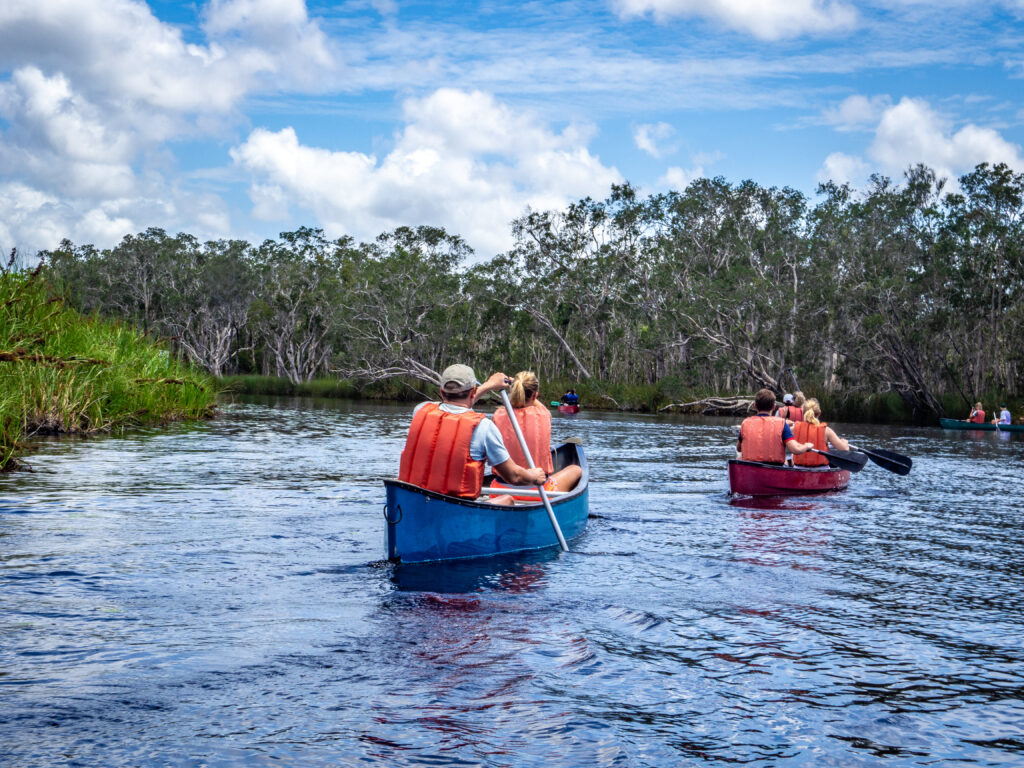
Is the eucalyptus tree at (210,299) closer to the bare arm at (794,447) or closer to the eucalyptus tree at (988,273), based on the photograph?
the eucalyptus tree at (988,273)

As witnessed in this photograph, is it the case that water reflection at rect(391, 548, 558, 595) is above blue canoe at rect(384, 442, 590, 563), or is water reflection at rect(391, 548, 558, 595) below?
below

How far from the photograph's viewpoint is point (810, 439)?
559 inches

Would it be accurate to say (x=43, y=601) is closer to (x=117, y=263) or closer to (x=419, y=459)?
(x=419, y=459)

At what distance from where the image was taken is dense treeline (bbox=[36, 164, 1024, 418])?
1694 inches

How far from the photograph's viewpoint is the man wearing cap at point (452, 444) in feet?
25.0

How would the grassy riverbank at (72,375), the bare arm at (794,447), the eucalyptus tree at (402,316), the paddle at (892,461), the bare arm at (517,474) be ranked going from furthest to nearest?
the eucalyptus tree at (402,316)
the paddle at (892,461)
the bare arm at (794,447)
the grassy riverbank at (72,375)
the bare arm at (517,474)

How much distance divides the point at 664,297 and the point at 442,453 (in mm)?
46455

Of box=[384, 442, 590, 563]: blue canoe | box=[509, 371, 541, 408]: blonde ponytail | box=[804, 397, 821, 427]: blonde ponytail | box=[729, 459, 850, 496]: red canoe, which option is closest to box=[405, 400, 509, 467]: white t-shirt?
box=[384, 442, 590, 563]: blue canoe

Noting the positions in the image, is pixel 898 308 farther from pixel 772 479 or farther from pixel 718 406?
pixel 772 479

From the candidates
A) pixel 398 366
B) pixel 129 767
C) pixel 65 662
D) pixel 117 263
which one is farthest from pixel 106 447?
pixel 117 263

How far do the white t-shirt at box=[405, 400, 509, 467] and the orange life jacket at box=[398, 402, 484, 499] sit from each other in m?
0.05

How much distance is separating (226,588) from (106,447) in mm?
10996

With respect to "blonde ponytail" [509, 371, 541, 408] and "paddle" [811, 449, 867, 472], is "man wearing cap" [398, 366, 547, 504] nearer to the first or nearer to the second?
"blonde ponytail" [509, 371, 541, 408]

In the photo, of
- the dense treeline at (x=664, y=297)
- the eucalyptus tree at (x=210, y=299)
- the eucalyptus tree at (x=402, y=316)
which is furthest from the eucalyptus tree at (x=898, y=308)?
the eucalyptus tree at (x=210, y=299)
